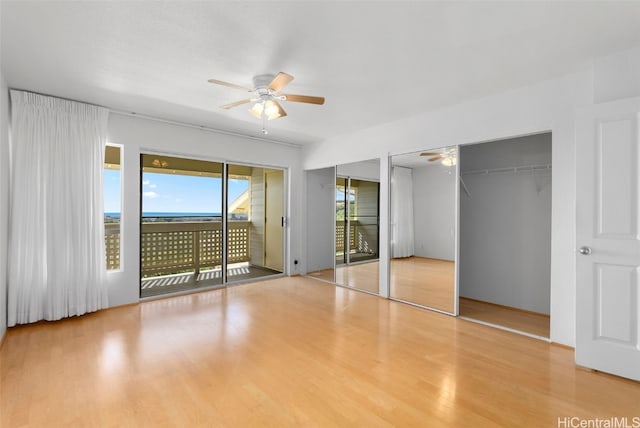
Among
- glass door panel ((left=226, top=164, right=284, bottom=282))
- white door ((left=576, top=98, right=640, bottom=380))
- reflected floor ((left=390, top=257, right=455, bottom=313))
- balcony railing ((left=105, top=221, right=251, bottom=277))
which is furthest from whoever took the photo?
glass door panel ((left=226, top=164, right=284, bottom=282))

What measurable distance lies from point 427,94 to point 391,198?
1586 mm

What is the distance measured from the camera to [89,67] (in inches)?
109

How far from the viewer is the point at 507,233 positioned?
408cm

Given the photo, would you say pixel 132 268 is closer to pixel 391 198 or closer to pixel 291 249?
pixel 291 249

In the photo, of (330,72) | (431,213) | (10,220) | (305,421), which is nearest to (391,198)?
(431,213)

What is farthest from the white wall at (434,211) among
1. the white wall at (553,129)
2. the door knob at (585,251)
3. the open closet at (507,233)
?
the door knob at (585,251)

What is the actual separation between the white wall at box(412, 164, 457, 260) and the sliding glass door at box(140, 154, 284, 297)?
107 inches

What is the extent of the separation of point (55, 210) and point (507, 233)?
5595mm

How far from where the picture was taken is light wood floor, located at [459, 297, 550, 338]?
3312 mm

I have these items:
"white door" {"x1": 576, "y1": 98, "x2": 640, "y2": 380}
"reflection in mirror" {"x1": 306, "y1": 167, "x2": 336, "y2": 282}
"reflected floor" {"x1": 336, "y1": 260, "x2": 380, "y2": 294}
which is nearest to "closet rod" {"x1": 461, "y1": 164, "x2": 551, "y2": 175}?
"white door" {"x1": 576, "y1": 98, "x2": 640, "y2": 380}

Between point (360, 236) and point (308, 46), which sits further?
point (360, 236)

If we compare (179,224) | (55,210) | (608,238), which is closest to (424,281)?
(608,238)

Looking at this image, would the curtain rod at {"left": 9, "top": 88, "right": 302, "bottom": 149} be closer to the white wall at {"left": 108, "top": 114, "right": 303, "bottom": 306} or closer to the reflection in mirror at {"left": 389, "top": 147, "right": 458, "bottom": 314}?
the white wall at {"left": 108, "top": 114, "right": 303, "bottom": 306}

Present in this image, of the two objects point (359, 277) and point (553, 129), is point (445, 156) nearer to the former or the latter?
point (553, 129)
